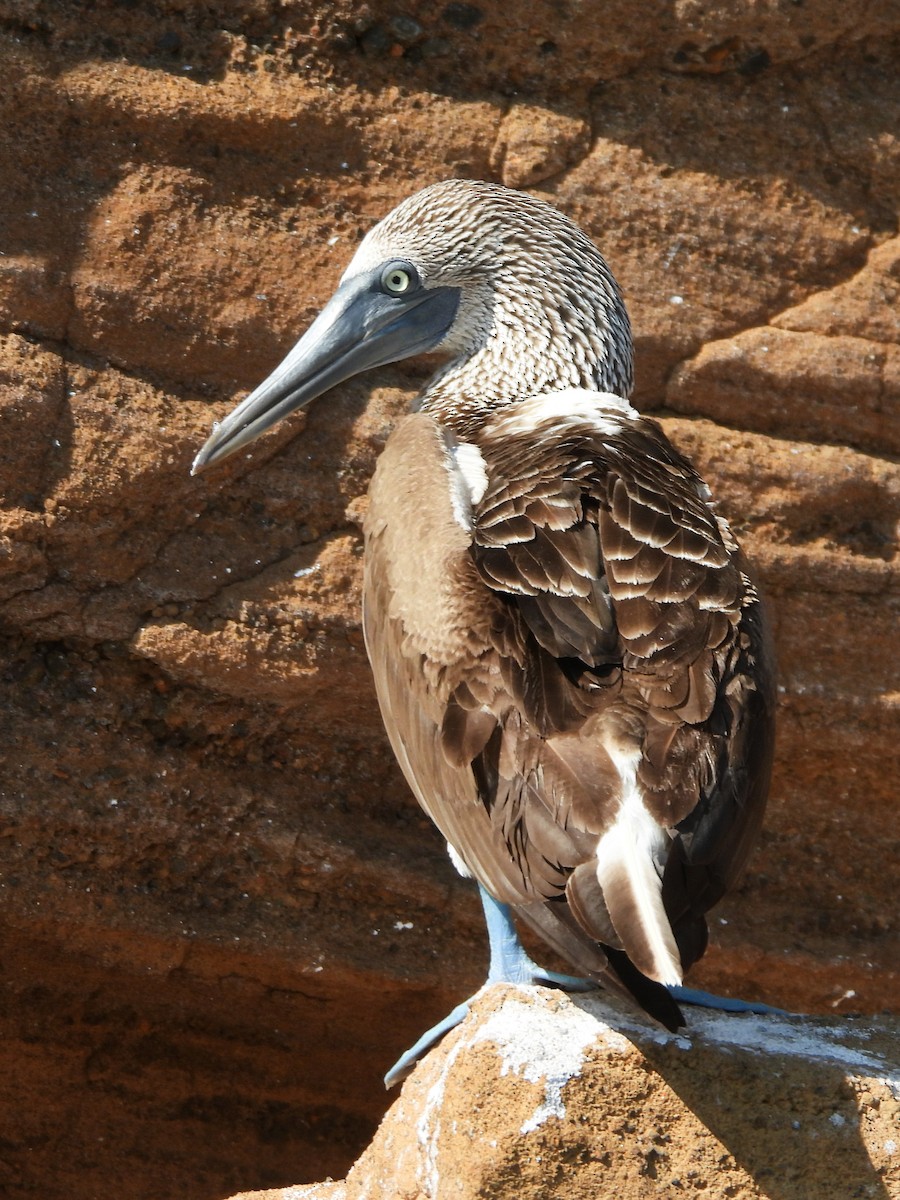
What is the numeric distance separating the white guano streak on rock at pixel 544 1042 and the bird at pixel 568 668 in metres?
0.11

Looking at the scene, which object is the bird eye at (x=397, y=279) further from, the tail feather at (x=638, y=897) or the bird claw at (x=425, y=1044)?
the tail feather at (x=638, y=897)

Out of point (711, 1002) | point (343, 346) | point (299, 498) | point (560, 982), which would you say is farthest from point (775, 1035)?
point (299, 498)

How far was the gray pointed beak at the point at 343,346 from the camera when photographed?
15.1 ft

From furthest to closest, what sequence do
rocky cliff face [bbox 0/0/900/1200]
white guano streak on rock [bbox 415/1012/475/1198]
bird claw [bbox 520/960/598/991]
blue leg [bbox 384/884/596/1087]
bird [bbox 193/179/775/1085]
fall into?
rocky cliff face [bbox 0/0/900/1200] < blue leg [bbox 384/884/596/1087] < bird claw [bbox 520/960/598/991] < white guano streak on rock [bbox 415/1012/475/1198] < bird [bbox 193/179/775/1085]

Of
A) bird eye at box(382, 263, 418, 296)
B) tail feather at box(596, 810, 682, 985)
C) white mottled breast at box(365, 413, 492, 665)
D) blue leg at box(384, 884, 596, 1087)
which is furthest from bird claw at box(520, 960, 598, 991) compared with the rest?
bird eye at box(382, 263, 418, 296)

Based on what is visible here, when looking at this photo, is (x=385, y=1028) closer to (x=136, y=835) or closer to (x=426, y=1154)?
(x=136, y=835)

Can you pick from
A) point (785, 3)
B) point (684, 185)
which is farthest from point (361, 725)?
point (785, 3)

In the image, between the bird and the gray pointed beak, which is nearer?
the bird

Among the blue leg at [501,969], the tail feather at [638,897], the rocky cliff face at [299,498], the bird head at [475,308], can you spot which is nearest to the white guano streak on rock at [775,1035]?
the blue leg at [501,969]

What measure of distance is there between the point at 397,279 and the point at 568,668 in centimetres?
190

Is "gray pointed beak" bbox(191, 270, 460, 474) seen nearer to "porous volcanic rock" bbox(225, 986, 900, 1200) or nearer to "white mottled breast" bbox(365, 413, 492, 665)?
"white mottled breast" bbox(365, 413, 492, 665)

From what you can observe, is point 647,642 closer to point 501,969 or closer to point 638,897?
point 638,897

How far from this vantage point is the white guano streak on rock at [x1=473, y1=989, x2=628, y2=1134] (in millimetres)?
3088

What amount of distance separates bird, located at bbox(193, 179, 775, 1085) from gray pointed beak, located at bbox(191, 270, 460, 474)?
1 centimetres
